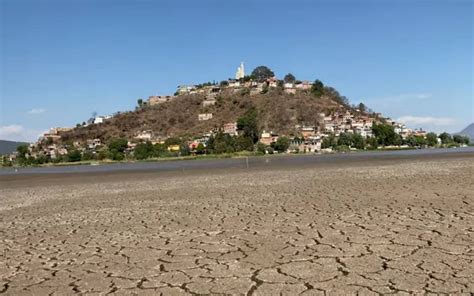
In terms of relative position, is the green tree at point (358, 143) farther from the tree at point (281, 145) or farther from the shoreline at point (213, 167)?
the shoreline at point (213, 167)

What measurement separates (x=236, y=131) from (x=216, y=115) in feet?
83.8

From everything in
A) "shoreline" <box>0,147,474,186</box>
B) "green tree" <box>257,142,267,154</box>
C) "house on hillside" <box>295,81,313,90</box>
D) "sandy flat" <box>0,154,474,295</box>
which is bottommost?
"sandy flat" <box>0,154,474,295</box>

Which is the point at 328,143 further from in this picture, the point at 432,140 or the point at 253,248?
the point at 253,248

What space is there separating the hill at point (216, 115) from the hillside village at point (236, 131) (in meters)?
0.32

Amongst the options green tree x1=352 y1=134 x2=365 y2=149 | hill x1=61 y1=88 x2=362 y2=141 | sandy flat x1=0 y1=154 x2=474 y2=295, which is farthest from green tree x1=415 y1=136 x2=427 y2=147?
sandy flat x1=0 y1=154 x2=474 y2=295

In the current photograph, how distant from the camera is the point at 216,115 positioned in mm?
159000

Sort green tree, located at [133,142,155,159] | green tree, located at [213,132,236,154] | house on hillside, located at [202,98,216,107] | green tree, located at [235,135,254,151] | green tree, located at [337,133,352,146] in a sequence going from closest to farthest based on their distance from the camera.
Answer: green tree, located at [133,142,155,159] → green tree, located at [213,132,236,154] → green tree, located at [235,135,254,151] → green tree, located at [337,133,352,146] → house on hillside, located at [202,98,216,107]

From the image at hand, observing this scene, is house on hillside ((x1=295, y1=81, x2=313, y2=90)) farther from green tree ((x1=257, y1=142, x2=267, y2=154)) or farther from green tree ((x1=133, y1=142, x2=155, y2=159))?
green tree ((x1=133, y1=142, x2=155, y2=159))

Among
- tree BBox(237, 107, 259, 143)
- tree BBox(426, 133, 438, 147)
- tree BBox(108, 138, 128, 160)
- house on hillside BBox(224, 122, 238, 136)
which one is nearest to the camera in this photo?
tree BBox(108, 138, 128, 160)

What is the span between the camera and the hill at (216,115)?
488 ft

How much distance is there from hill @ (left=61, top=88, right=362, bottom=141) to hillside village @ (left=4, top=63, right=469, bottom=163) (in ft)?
1.06

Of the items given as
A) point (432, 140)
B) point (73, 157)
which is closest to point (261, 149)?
point (73, 157)

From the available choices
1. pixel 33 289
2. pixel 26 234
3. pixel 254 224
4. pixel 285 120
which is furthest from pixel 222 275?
pixel 285 120

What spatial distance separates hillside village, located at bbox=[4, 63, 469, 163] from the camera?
368 feet
